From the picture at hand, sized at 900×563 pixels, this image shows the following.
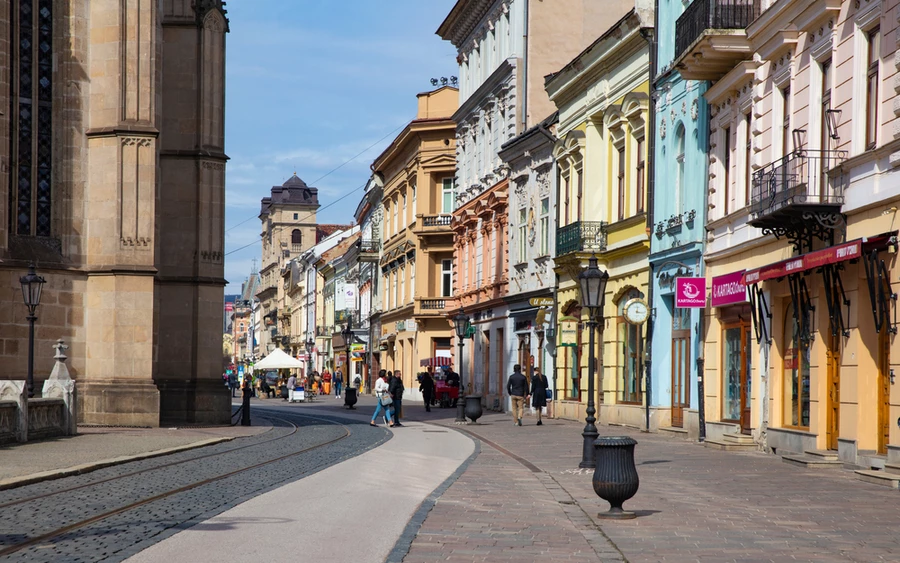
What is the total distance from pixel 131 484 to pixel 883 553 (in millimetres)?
9413

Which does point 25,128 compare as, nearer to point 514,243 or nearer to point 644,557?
point 514,243

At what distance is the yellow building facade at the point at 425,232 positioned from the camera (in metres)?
65.4

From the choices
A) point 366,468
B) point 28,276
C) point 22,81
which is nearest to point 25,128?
point 22,81

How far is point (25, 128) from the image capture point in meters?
33.2

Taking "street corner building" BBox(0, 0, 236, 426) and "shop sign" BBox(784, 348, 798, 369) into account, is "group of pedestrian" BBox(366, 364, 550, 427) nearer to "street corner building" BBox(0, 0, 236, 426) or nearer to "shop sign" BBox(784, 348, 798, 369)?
"street corner building" BBox(0, 0, 236, 426)

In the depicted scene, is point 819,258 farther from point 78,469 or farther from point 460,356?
point 460,356

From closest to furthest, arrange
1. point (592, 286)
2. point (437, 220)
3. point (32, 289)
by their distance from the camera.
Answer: point (592, 286)
point (32, 289)
point (437, 220)

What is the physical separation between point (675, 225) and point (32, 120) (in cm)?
1547

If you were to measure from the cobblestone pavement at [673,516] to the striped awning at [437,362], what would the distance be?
40.0m

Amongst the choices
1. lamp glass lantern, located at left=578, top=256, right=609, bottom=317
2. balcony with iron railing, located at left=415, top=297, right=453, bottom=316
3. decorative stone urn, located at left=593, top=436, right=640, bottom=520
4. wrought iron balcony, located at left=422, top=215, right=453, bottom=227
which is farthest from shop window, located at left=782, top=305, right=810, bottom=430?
wrought iron balcony, located at left=422, top=215, right=453, bottom=227

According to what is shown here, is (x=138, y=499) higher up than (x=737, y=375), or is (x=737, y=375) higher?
(x=737, y=375)

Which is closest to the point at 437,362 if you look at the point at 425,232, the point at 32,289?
the point at 425,232

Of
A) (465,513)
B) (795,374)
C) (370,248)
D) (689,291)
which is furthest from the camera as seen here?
(370,248)

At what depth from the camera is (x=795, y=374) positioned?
23672 millimetres
